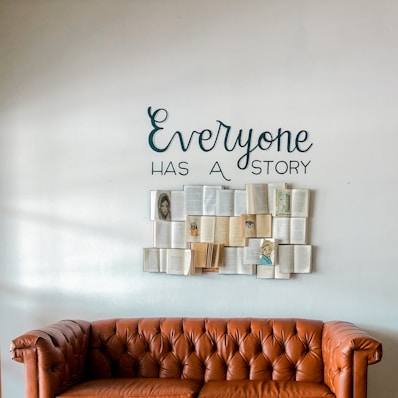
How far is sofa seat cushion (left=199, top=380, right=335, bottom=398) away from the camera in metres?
3.00

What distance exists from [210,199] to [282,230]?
1.87 feet

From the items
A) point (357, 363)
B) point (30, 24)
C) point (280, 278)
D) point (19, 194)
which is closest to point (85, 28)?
point (30, 24)

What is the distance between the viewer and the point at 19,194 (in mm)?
3873

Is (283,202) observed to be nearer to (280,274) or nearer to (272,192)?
(272,192)

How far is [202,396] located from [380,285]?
153 centimetres

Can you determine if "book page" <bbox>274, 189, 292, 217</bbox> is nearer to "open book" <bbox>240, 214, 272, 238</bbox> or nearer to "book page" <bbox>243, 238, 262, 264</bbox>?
"open book" <bbox>240, 214, 272, 238</bbox>

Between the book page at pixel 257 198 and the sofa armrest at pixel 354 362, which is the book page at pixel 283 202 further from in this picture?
the sofa armrest at pixel 354 362

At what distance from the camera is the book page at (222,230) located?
146 inches

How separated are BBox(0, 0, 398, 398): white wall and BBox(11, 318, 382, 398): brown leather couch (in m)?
0.31

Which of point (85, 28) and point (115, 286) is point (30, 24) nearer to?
point (85, 28)

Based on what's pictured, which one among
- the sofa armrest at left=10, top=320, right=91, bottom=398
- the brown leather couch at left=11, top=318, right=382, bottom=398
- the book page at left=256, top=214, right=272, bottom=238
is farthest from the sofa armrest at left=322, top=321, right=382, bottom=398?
the sofa armrest at left=10, top=320, right=91, bottom=398

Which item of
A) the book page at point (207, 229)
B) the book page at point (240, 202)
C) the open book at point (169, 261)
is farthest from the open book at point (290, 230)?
the open book at point (169, 261)

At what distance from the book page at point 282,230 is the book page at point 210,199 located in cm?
47

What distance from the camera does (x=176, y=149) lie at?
12.4 ft
